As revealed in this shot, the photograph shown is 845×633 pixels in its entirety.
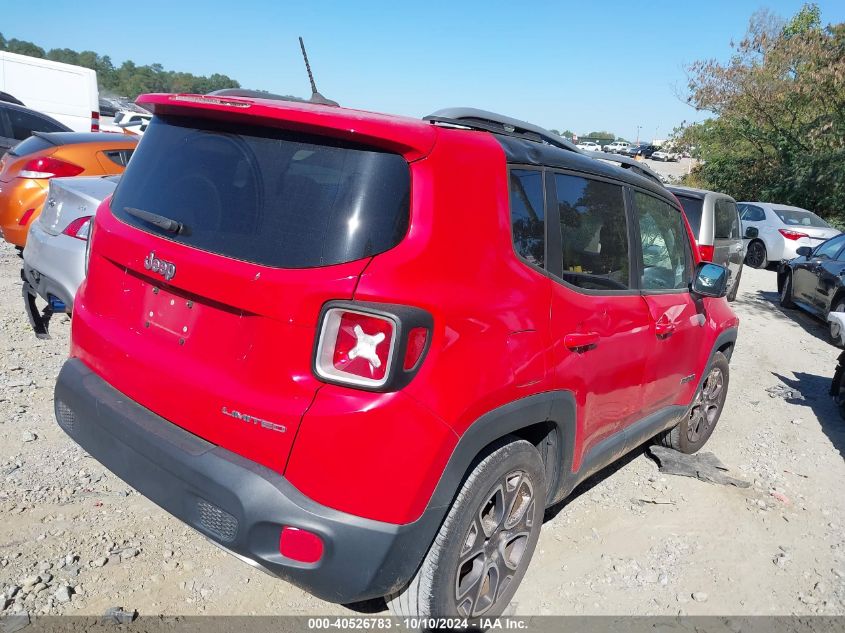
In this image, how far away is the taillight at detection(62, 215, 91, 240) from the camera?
4926 millimetres

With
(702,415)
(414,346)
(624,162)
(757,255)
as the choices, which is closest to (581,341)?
(414,346)

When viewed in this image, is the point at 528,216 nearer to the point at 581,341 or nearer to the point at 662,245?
the point at 581,341

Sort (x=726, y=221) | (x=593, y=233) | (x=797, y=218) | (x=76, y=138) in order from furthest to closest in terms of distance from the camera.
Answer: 1. (x=797, y=218)
2. (x=726, y=221)
3. (x=76, y=138)
4. (x=593, y=233)

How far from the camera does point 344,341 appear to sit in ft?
7.13

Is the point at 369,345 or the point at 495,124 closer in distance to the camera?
the point at 369,345

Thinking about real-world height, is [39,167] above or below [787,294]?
above

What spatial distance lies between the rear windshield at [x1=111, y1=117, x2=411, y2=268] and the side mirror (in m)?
2.49

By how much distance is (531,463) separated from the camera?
9.29ft

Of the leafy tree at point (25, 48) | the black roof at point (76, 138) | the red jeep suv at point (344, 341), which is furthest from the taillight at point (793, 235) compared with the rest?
the leafy tree at point (25, 48)

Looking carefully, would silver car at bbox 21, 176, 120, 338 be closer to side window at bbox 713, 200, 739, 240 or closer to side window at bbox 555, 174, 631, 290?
side window at bbox 555, 174, 631, 290

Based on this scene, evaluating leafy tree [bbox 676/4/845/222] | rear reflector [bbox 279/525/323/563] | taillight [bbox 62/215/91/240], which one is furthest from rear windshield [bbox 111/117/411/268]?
leafy tree [bbox 676/4/845/222]

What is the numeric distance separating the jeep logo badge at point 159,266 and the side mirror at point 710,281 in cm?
297

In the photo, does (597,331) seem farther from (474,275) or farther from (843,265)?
(843,265)

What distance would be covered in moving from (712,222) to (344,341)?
27.1 ft
